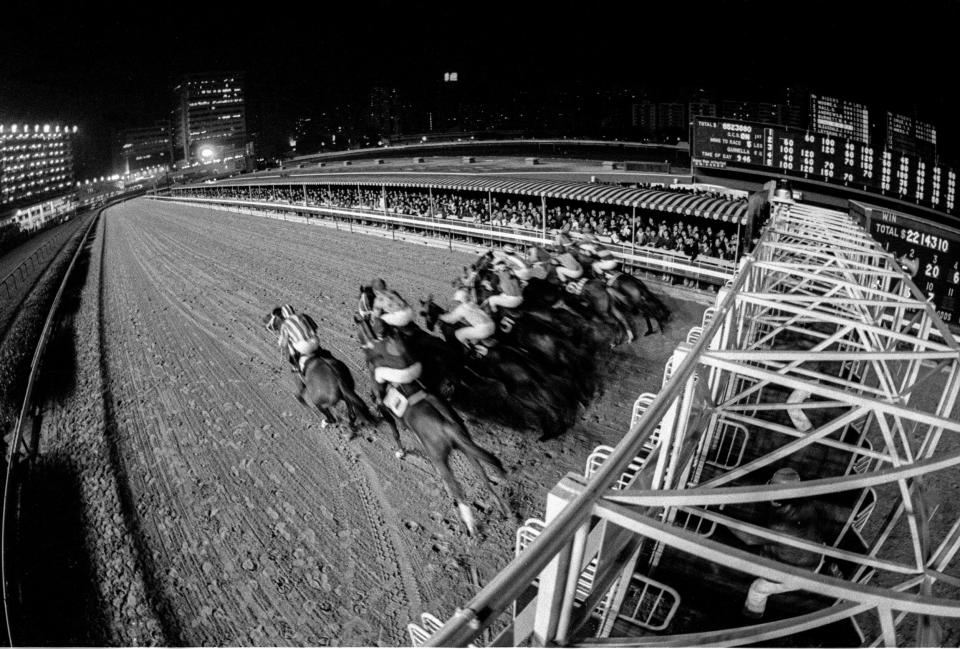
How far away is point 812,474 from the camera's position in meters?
4.88

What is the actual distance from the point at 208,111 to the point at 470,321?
159 metres

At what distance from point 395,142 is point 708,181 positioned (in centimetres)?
5549

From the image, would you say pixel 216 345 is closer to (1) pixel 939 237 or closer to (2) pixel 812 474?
(2) pixel 812 474

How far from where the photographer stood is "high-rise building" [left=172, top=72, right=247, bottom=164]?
124 m

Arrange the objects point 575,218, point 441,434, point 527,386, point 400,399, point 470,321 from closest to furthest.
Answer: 1. point 441,434
2. point 400,399
3. point 527,386
4. point 470,321
5. point 575,218

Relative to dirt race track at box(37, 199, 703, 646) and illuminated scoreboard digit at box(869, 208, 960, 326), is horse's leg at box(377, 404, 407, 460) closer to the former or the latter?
dirt race track at box(37, 199, 703, 646)

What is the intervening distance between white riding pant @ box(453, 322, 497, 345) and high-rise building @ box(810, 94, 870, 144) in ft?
63.7

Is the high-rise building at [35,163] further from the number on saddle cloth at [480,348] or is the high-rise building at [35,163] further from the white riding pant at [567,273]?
the number on saddle cloth at [480,348]

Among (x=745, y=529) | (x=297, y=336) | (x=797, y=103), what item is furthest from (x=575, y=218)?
(x=797, y=103)

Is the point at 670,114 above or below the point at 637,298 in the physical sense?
above

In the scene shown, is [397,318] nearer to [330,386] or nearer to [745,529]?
[330,386]

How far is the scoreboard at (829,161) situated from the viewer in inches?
592

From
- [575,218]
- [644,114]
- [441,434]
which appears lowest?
[441,434]

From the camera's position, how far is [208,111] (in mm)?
136500
